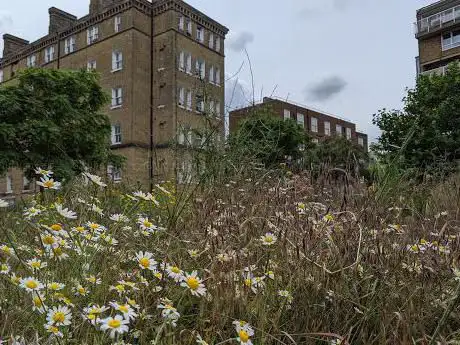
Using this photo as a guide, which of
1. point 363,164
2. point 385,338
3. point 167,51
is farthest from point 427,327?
point 167,51

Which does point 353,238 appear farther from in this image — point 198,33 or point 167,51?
point 198,33

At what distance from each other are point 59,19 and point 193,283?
4433 centimetres

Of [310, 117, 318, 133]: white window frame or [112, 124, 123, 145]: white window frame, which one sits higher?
[310, 117, 318, 133]: white window frame

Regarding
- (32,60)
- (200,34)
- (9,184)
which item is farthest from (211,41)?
(9,184)

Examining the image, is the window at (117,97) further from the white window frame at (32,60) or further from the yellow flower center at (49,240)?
the yellow flower center at (49,240)

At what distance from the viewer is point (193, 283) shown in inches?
62.3

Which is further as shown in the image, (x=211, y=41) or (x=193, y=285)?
(x=211, y=41)

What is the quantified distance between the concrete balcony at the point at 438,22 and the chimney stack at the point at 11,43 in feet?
117

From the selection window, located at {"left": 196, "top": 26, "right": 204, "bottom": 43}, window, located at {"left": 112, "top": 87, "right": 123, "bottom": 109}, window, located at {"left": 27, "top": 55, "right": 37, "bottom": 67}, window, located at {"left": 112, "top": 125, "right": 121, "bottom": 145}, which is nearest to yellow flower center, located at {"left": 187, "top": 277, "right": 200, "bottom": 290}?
window, located at {"left": 112, "top": 125, "right": 121, "bottom": 145}

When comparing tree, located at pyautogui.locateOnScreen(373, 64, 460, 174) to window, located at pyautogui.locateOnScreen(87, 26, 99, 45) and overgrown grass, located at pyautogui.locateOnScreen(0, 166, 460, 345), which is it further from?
window, located at pyautogui.locateOnScreen(87, 26, 99, 45)

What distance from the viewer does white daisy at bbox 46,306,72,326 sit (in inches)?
52.2

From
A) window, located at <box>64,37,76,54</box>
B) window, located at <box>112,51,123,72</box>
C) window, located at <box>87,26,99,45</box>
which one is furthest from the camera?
window, located at <box>64,37,76,54</box>

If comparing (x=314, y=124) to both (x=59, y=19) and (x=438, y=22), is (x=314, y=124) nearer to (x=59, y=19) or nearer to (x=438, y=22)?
(x=438, y=22)

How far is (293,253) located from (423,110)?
61.3 feet
